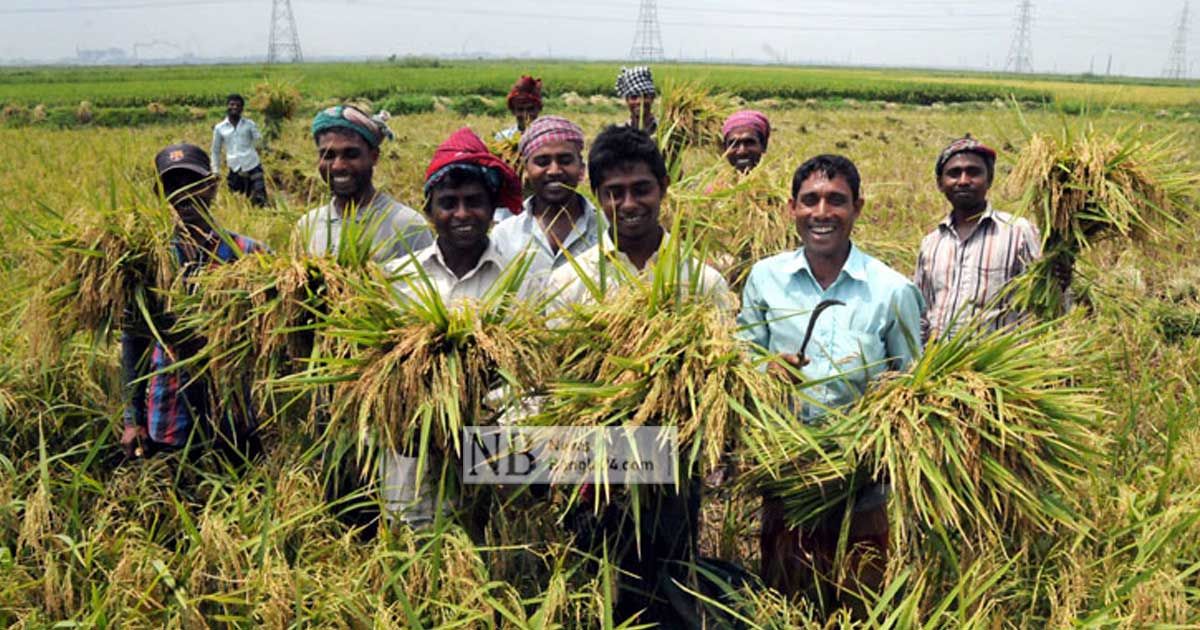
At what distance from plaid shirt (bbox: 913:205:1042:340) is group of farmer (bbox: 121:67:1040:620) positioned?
14 cm

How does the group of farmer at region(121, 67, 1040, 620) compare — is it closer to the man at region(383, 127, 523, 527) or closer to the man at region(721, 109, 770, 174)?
the man at region(383, 127, 523, 527)

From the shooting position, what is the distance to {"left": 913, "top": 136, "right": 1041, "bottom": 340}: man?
3.23 m

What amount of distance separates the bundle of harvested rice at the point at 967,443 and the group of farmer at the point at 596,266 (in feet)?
0.32

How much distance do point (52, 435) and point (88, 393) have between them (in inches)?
7.3

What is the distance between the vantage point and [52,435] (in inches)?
119

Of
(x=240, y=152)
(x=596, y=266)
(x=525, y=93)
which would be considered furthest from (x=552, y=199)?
(x=240, y=152)

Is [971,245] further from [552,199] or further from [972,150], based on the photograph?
[552,199]

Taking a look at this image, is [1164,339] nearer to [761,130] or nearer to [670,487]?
[761,130]

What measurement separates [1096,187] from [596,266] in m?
1.71

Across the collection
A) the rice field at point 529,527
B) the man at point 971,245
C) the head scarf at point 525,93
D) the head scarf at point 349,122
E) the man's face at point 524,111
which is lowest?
the rice field at point 529,527

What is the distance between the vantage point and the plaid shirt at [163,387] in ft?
8.32

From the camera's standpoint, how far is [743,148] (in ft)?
12.5

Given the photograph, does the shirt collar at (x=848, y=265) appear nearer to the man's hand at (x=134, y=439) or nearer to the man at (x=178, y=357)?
the man at (x=178, y=357)

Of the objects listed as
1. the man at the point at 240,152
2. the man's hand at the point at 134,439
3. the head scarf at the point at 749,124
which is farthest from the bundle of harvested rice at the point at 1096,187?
the man at the point at 240,152
